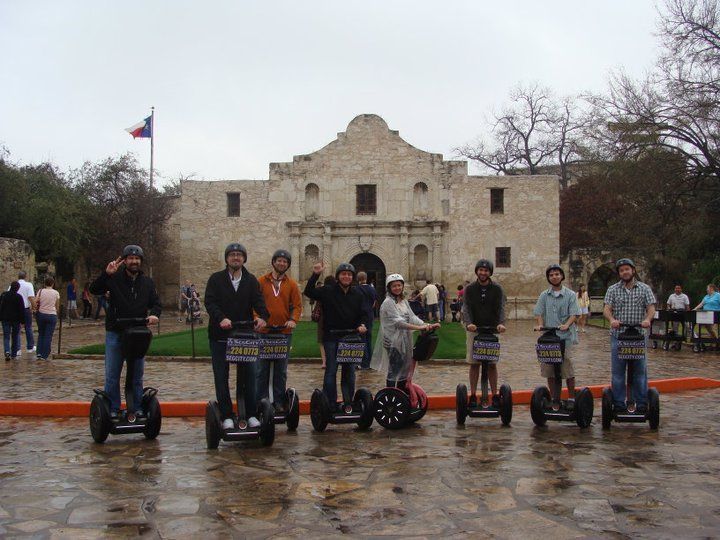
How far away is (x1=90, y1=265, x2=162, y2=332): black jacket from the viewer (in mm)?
7660

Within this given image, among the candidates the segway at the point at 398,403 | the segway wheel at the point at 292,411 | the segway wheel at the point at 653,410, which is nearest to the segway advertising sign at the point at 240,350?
the segway wheel at the point at 292,411

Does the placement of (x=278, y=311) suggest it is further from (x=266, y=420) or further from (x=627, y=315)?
(x=627, y=315)

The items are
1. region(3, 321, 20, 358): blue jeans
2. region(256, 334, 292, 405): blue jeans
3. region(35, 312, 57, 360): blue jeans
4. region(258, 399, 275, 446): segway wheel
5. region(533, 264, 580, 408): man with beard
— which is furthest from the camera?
region(3, 321, 20, 358): blue jeans

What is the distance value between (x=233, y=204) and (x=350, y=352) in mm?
27269

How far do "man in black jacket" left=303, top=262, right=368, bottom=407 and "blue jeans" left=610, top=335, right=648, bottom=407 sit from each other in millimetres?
2701

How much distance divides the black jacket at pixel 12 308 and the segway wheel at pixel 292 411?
9.20 meters

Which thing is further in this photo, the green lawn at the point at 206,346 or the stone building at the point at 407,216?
the stone building at the point at 407,216

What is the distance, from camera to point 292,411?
26.9 ft

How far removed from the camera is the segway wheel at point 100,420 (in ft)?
24.3

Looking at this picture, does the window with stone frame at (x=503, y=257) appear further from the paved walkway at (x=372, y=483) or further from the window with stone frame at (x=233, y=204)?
the paved walkway at (x=372, y=483)

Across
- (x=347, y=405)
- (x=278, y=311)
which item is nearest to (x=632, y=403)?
(x=347, y=405)

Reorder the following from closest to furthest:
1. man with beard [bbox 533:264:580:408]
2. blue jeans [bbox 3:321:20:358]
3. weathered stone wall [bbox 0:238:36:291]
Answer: man with beard [bbox 533:264:580:408] < blue jeans [bbox 3:321:20:358] < weathered stone wall [bbox 0:238:36:291]

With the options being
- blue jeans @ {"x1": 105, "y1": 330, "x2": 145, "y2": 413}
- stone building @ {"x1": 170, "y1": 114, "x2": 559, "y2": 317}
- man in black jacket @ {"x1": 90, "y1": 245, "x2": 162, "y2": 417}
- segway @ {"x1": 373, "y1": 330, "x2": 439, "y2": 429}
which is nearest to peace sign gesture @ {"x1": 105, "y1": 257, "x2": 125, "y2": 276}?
man in black jacket @ {"x1": 90, "y1": 245, "x2": 162, "y2": 417}

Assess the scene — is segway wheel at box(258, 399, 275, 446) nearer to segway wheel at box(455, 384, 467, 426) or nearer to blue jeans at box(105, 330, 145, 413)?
blue jeans at box(105, 330, 145, 413)
